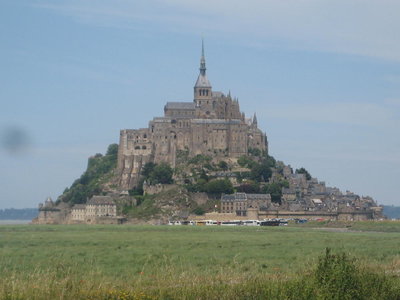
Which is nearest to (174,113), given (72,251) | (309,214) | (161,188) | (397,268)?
(161,188)

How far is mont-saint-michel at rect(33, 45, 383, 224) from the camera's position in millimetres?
109125

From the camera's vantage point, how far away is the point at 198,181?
4444 inches

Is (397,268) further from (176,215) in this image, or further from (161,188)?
(161,188)

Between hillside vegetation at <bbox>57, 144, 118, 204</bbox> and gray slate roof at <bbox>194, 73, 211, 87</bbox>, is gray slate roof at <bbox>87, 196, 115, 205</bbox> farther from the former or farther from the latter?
gray slate roof at <bbox>194, 73, 211, 87</bbox>

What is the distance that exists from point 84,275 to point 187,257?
10657 mm

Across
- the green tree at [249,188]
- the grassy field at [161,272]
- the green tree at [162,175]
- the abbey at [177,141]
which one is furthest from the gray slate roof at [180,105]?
the grassy field at [161,272]

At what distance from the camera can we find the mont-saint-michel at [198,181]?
109125 mm

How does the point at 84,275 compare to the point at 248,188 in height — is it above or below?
below

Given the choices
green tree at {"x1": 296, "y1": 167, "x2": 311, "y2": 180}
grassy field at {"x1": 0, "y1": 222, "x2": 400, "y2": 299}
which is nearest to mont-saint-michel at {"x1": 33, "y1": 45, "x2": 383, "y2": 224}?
green tree at {"x1": 296, "y1": 167, "x2": 311, "y2": 180}

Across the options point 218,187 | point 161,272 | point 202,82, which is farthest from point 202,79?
point 161,272

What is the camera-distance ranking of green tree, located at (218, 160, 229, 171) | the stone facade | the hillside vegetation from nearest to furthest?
1. the stone facade
2. green tree, located at (218, 160, 229, 171)
3. the hillside vegetation

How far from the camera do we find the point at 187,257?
1390 inches

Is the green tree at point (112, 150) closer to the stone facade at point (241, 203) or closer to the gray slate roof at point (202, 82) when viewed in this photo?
the gray slate roof at point (202, 82)

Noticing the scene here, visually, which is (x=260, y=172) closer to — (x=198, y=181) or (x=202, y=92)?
(x=198, y=181)
